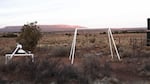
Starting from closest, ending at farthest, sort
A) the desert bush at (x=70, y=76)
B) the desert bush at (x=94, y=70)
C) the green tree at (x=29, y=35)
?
1. the desert bush at (x=70, y=76)
2. the desert bush at (x=94, y=70)
3. the green tree at (x=29, y=35)

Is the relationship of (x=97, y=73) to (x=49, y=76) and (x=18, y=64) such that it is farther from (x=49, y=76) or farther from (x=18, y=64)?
(x=18, y=64)

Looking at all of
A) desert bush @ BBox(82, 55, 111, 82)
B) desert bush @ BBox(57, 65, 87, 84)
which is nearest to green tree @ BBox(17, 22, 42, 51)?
desert bush @ BBox(82, 55, 111, 82)

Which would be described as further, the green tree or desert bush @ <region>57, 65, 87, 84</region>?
the green tree

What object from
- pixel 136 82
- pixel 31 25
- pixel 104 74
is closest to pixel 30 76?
pixel 104 74

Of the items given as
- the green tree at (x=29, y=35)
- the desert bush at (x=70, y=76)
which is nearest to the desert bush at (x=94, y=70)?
the desert bush at (x=70, y=76)

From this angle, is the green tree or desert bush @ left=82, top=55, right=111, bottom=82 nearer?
desert bush @ left=82, top=55, right=111, bottom=82

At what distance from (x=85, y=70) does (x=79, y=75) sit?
1216mm

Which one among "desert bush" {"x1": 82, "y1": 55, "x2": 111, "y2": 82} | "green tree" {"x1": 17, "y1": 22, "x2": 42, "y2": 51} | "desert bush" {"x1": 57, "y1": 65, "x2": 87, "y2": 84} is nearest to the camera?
"desert bush" {"x1": 57, "y1": 65, "x2": 87, "y2": 84}

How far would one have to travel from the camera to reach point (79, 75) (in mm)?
16594

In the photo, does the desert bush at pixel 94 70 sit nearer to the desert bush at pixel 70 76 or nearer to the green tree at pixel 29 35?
the desert bush at pixel 70 76

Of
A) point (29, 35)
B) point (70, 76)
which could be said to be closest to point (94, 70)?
point (70, 76)

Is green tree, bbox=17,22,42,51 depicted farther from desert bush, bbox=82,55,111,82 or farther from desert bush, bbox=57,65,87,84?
desert bush, bbox=57,65,87,84

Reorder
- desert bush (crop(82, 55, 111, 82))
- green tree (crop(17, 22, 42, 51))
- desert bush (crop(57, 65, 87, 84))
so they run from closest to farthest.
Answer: desert bush (crop(57, 65, 87, 84)) < desert bush (crop(82, 55, 111, 82)) < green tree (crop(17, 22, 42, 51))

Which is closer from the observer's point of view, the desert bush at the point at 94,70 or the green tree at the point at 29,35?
the desert bush at the point at 94,70
